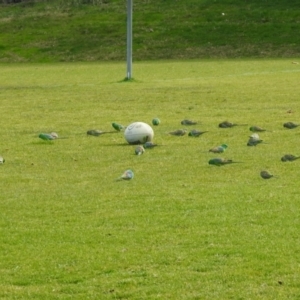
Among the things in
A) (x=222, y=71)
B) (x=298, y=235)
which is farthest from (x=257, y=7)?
(x=298, y=235)

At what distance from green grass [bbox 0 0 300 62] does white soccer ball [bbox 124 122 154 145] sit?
1380 inches

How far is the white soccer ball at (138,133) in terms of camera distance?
14438mm

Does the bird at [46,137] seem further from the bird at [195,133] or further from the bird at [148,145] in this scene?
the bird at [195,133]

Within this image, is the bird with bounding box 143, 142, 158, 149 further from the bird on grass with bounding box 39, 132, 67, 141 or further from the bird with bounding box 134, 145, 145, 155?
the bird on grass with bounding box 39, 132, 67, 141

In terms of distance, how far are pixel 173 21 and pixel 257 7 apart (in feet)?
19.1

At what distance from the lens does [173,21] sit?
59.8 meters

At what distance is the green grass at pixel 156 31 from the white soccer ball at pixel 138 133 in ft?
115

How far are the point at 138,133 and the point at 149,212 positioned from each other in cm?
497

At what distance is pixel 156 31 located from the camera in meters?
57.8

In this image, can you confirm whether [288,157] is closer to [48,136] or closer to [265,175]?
[265,175]

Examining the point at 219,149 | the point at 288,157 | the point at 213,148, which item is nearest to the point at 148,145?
the point at 213,148

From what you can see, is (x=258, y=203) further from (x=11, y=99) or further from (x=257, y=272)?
(x=11, y=99)

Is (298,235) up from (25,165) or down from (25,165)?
up

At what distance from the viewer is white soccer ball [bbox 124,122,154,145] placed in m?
14.4
